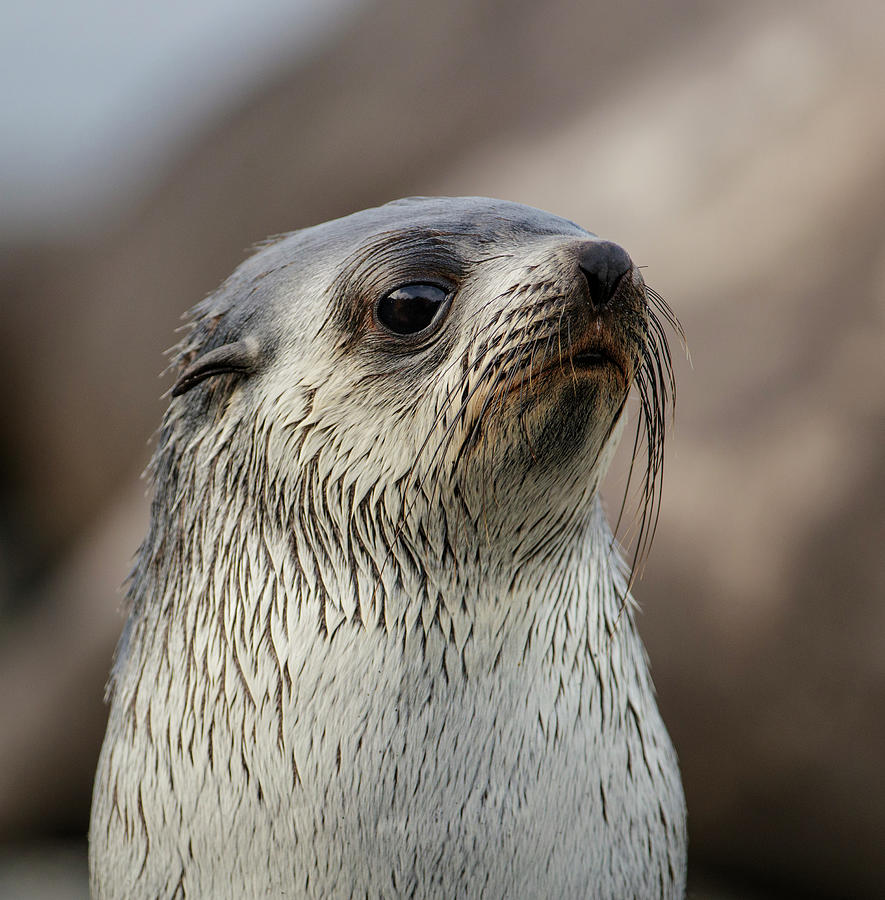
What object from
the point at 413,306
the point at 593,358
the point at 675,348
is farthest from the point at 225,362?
the point at 675,348

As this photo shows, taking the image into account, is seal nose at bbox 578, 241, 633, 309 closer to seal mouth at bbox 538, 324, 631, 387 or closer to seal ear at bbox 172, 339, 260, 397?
seal mouth at bbox 538, 324, 631, 387

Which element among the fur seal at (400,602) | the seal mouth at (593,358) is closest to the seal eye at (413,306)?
the fur seal at (400,602)

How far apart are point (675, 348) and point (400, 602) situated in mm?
1125

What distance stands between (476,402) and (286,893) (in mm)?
561

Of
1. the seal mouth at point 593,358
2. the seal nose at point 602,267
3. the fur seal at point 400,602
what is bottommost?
the fur seal at point 400,602

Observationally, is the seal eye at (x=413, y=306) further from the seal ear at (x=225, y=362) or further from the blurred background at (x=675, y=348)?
the blurred background at (x=675, y=348)

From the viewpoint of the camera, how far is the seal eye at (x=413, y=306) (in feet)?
3.31

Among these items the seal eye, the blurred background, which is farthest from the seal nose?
the blurred background

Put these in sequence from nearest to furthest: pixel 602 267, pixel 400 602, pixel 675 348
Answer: pixel 602 267 → pixel 400 602 → pixel 675 348

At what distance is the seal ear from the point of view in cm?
111

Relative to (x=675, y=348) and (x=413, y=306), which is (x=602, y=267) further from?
(x=675, y=348)

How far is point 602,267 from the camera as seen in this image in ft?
3.03

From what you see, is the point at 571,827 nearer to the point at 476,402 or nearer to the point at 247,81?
the point at 476,402

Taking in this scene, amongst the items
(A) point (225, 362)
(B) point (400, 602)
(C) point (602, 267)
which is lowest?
(B) point (400, 602)
